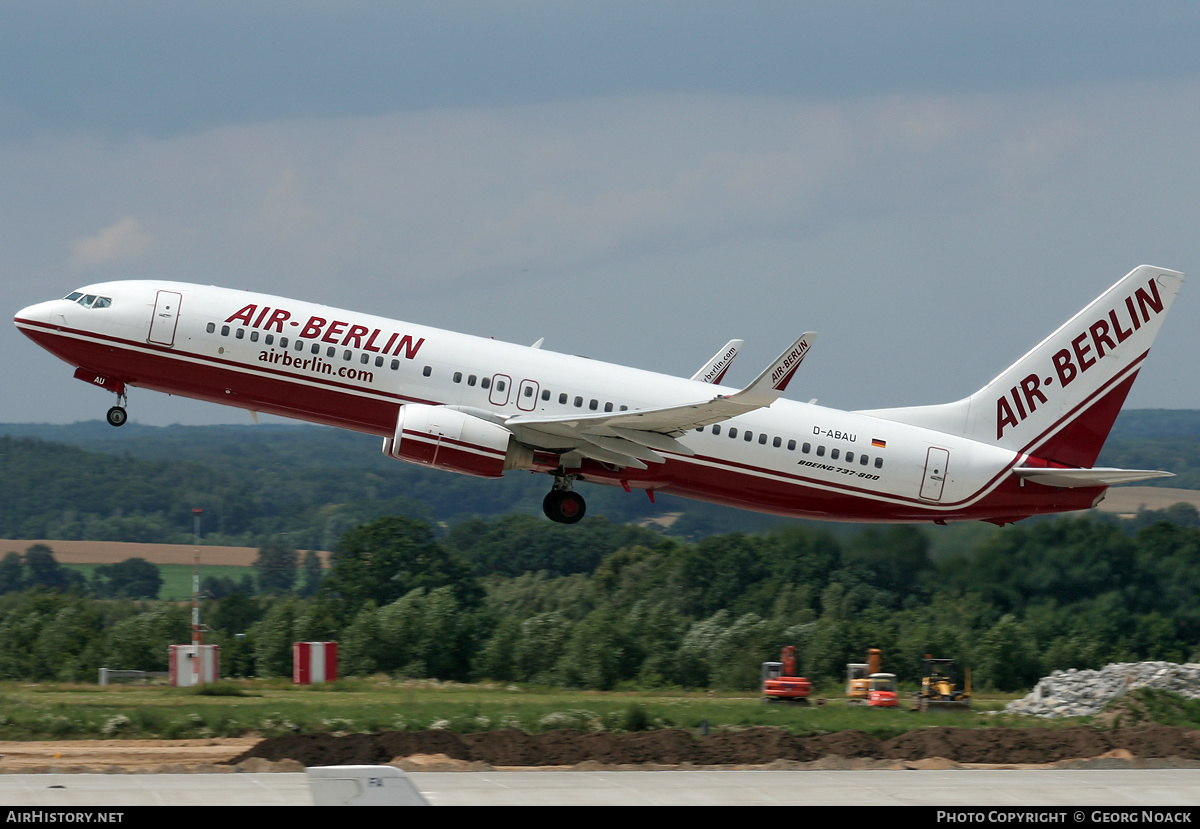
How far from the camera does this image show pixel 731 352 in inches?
1544

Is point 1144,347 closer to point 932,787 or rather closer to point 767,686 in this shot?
point 767,686

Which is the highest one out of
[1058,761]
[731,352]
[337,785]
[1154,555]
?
[731,352]

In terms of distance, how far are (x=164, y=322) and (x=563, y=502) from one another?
11.3 metres

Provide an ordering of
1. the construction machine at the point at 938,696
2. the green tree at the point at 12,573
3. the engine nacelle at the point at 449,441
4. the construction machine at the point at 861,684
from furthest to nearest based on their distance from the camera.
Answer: the green tree at the point at 12,573
the construction machine at the point at 861,684
the construction machine at the point at 938,696
the engine nacelle at the point at 449,441

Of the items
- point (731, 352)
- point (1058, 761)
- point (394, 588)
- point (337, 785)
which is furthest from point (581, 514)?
point (394, 588)

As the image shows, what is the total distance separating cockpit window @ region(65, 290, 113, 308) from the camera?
1364 inches

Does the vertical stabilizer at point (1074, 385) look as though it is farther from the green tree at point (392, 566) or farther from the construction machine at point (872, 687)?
the green tree at point (392, 566)

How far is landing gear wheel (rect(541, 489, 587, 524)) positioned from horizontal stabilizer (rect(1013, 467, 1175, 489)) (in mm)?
12270

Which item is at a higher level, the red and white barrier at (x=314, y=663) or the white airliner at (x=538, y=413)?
the white airliner at (x=538, y=413)

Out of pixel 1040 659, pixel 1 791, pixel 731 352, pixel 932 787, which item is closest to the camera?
pixel 1 791

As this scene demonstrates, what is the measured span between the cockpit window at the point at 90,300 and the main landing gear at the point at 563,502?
489 inches

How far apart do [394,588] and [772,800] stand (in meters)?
49.6

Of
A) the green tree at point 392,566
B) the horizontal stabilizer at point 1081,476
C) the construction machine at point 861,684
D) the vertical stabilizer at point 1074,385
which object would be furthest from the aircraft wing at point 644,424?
the green tree at point 392,566

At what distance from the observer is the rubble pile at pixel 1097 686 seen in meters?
37.2
